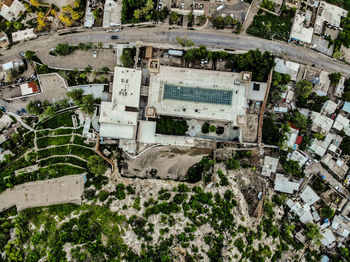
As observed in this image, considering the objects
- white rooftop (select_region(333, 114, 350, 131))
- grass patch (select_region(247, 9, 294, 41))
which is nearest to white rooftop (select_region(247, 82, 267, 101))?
grass patch (select_region(247, 9, 294, 41))

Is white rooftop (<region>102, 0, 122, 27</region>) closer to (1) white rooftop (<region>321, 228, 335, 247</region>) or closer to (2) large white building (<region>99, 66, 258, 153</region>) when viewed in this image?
(2) large white building (<region>99, 66, 258, 153</region>)

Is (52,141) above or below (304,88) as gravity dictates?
below

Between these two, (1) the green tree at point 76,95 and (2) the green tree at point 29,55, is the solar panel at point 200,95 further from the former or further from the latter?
(2) the green tree at point 29,55

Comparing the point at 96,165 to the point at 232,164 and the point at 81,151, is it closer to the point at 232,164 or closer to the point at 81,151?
the point at 81,151

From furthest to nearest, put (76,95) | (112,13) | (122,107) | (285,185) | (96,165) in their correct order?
(112,13), (285,185), (76,95), (122,107), (96,165)

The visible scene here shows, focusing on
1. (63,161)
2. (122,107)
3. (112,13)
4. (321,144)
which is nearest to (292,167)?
(321,144)

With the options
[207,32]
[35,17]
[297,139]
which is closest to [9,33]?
[35,17]

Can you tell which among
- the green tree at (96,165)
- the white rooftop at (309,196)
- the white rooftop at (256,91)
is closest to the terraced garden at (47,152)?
the green tree at (96,165)
